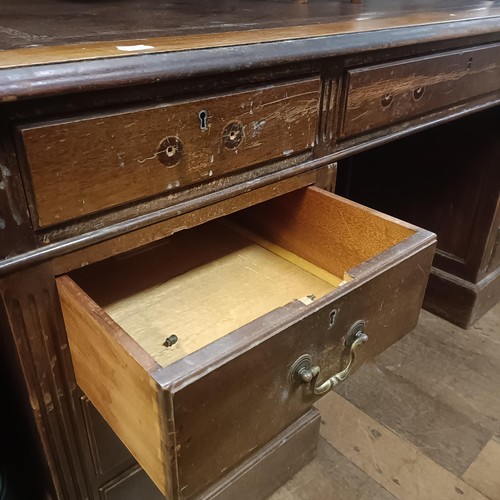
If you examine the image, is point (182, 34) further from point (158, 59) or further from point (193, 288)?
point (193, 288)

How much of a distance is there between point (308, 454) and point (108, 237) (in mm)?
737

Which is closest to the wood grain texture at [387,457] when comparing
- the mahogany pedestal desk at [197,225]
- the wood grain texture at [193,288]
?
the mahogany pedestal desk at [197,225]

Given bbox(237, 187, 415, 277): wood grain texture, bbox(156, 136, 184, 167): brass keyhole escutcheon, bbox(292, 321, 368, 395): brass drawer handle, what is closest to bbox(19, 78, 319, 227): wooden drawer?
bbox(156, 136, 184, 167): brass keyhole escutcheon

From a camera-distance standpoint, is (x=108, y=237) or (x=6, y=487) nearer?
(x=108, y=237)

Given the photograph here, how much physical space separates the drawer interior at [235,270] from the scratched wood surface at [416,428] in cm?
47

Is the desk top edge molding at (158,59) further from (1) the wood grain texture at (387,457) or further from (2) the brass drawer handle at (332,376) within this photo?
(1) the wood grain texture at (387,457)

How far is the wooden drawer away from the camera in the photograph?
1.57ft

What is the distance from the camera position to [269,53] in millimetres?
595

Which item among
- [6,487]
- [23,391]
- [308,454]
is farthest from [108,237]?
[308,454]

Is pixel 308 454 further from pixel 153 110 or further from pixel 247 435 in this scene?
pixel 153 110

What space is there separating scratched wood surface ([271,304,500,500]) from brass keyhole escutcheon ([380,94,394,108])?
715 mm

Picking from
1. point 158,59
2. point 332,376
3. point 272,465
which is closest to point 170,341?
point 332,376

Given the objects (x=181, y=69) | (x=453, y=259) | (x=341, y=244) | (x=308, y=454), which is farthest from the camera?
(x=453, y=259)

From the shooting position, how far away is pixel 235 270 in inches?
33.6
